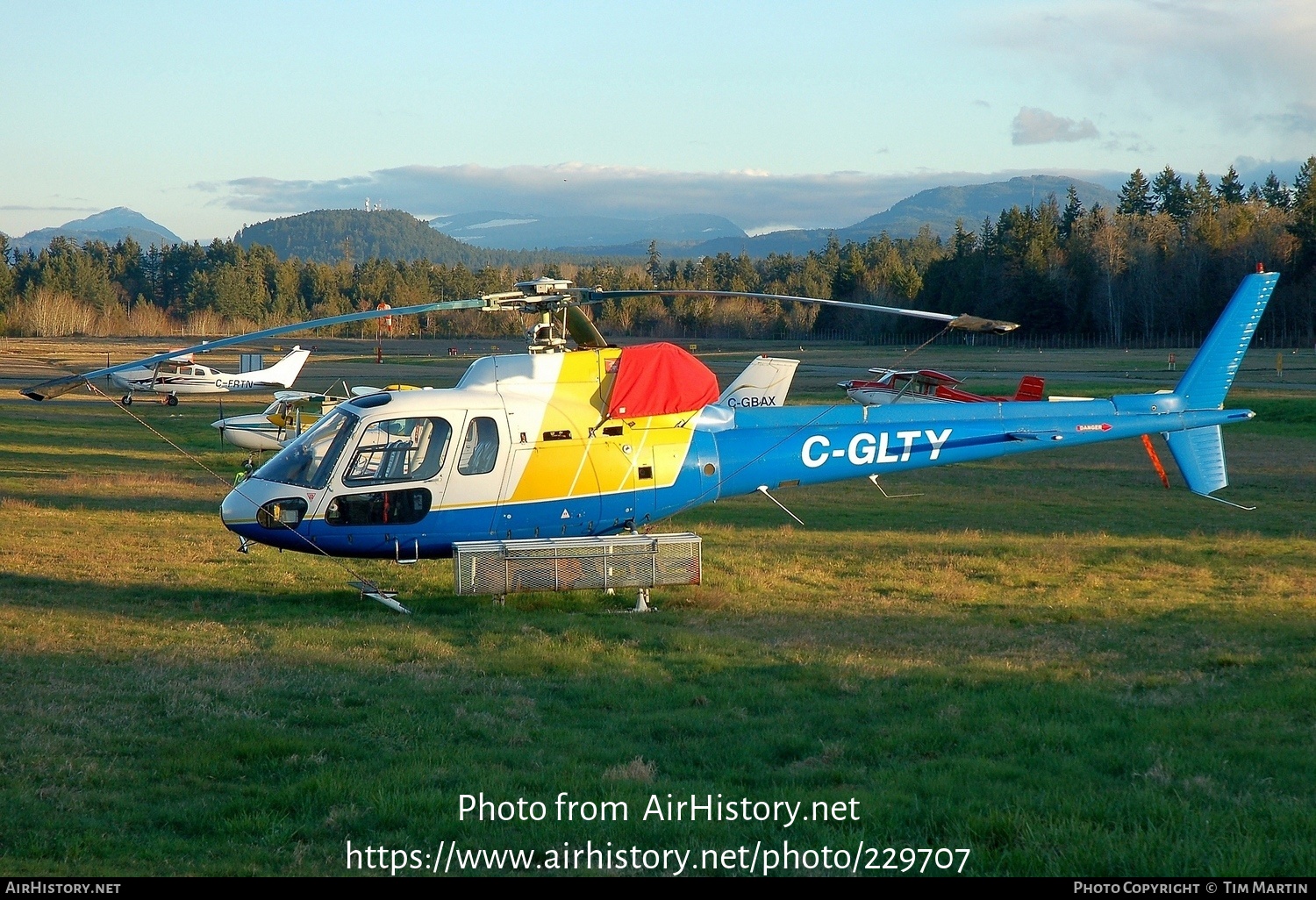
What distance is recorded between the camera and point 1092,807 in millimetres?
5832

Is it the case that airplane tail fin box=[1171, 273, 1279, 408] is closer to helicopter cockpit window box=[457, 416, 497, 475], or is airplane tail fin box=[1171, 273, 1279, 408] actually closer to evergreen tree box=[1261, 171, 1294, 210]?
helicopter cockpit window box=[457, 416, 497, 475]

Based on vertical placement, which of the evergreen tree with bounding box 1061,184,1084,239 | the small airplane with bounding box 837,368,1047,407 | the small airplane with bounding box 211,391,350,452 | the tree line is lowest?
the small airplane with bounding box 211,391,350,452

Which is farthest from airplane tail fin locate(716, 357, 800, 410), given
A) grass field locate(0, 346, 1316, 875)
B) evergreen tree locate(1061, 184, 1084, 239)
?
evergreen tree locate(1061, 184, 1084, 239)

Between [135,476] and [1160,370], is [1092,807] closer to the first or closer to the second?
[135,476]

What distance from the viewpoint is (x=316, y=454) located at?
1224 centimetres

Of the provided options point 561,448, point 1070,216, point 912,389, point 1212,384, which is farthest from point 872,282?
point 561,448

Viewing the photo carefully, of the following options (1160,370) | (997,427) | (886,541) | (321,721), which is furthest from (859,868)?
(1160,370)

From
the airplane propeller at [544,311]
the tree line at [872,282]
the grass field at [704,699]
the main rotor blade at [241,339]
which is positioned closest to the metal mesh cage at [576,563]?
the grass field at [704,699]

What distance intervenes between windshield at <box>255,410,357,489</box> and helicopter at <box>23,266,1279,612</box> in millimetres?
19

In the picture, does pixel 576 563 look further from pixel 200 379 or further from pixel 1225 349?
pixel 200 379

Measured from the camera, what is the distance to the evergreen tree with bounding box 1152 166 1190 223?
357ft

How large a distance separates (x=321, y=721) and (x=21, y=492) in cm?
1638

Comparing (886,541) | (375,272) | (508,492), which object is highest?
A: (375,272)

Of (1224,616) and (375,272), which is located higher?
(375,272)
